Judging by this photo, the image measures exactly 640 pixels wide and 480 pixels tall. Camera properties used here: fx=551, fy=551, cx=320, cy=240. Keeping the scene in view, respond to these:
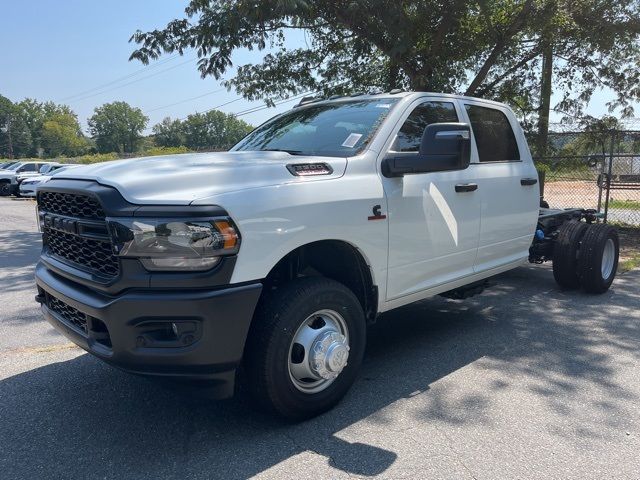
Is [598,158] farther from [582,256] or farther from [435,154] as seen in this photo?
[435,154]

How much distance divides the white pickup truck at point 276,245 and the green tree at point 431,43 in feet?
14.9

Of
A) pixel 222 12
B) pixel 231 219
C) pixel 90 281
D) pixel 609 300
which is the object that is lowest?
pixel 609 300

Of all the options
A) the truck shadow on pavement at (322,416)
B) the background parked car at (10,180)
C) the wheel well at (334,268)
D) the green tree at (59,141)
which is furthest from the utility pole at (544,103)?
the green tree at (59,141)

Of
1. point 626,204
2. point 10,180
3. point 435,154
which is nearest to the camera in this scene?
point 435,154

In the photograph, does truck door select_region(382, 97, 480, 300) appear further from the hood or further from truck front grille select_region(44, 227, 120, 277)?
truck front grille select_region(44, 227, 120, 277)

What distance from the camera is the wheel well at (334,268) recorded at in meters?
3.34

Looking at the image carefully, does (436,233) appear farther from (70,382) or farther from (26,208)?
(26,208)

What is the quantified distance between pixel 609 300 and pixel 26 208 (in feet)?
64.0

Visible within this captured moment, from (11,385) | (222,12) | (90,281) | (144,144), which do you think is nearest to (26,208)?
(222,12)

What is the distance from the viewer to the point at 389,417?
3.39m

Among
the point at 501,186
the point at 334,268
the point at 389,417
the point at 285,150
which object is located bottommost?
the point at 389,417

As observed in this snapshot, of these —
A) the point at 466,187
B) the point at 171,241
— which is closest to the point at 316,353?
the point at 171,241

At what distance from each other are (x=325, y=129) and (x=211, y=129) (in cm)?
12929

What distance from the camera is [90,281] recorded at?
2.94 metres
